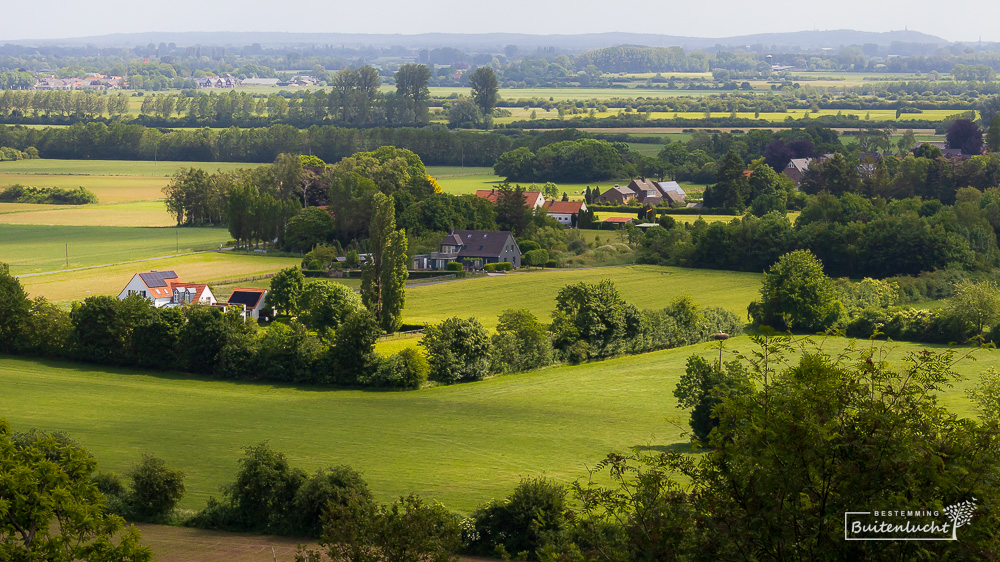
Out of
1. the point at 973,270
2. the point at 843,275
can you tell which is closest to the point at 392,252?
the point at 843,275

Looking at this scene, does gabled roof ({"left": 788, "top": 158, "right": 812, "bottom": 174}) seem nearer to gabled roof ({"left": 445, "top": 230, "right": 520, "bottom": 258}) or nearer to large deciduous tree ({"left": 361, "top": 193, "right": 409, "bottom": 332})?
gabled roof ({"left": 445, "top": 230, "right": 520, "bottom": 258})

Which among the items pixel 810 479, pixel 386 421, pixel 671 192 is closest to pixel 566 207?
pixel 671 192

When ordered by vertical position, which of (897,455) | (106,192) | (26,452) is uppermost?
(897,455)

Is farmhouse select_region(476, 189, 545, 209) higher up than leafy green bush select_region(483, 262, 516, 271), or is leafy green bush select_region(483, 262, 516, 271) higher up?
farmhouse select_region(476, 189, 545, 209)

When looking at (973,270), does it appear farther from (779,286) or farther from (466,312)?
(466,312)

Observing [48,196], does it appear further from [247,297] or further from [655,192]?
[655,192]

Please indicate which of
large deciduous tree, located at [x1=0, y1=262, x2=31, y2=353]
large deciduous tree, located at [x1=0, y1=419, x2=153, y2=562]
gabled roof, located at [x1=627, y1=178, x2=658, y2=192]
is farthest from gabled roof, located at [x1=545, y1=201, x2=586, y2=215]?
large deciduous tree, located at [x1=0, y1=419, x2=153, y2=562]
